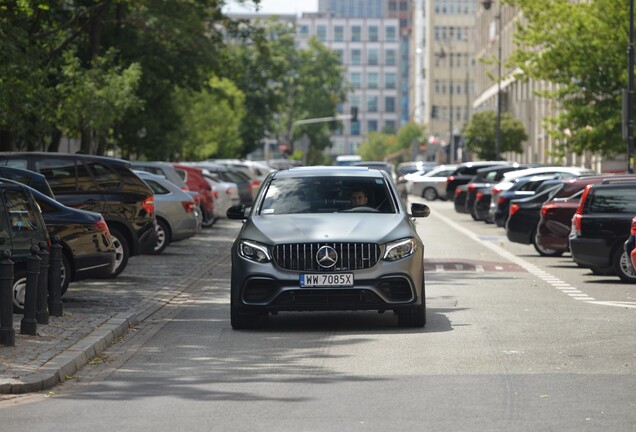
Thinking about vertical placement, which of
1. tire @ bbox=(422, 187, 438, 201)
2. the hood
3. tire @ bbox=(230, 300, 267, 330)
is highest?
the hood

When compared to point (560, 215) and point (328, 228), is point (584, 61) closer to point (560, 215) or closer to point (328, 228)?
point (560, 215)

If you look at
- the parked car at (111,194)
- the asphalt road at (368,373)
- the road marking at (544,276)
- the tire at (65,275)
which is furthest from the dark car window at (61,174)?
the road marking at (544,276)

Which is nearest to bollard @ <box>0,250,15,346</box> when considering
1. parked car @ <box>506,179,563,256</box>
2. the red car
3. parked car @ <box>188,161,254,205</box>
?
parked car @ <box>506,179,563,256</box>

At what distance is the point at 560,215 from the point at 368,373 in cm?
1589

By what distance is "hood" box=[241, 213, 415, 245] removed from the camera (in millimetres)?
15141

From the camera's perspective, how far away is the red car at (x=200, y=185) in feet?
127

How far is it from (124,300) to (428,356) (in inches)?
266

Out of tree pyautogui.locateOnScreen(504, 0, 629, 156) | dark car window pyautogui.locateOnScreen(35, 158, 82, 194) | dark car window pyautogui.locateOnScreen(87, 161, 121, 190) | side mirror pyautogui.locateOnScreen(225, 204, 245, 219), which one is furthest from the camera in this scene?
tree pyautogui.locateOnScreen(504, 0, 629, 156)

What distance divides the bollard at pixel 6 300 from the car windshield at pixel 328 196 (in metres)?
3.68

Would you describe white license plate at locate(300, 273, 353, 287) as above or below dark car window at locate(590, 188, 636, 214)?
below

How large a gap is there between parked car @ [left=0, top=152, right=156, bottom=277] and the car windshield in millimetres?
7173

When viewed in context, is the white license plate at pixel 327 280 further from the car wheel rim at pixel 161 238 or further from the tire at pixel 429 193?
the tire at pixel 429 193

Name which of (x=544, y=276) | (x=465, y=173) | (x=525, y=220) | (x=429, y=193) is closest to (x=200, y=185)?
(x=525, y=220)

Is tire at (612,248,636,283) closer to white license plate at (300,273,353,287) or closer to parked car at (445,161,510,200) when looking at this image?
white license plate at (300,273,353,287)
